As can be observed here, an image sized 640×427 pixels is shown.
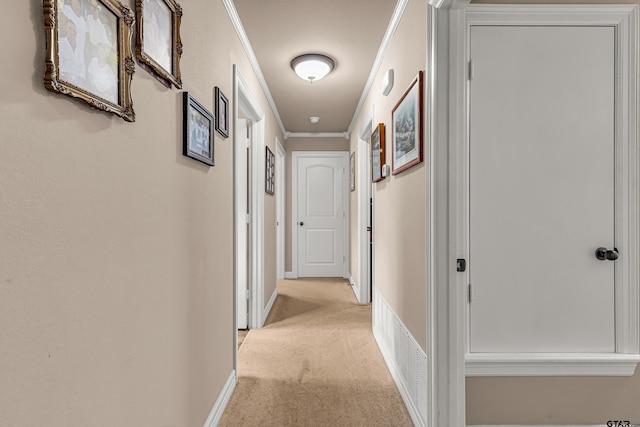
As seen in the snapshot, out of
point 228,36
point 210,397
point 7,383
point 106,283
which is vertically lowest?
point 210,397

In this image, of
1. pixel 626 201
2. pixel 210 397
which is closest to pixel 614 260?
pixel 626 201

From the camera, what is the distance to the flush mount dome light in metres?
2.76

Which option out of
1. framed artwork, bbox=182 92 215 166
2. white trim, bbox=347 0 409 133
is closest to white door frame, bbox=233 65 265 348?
white trim, bbox=347 0 409 133

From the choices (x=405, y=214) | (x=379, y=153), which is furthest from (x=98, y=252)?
(x=379, y=153)

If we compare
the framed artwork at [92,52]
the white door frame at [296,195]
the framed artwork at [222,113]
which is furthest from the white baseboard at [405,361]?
the white door frame at [296,195]

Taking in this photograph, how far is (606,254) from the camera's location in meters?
1.63

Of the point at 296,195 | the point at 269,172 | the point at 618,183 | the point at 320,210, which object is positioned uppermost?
the point at 269,172

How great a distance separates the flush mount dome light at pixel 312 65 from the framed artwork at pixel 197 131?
1.35 m

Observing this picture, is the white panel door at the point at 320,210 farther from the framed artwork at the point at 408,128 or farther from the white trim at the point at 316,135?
the framed artwork at the point at 408,128

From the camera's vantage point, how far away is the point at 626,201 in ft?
5.35

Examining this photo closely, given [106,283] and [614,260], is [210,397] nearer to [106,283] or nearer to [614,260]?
[106,283]

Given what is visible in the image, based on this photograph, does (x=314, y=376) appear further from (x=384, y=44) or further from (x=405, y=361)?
(x=384, y=44)

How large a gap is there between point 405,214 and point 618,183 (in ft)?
3.28

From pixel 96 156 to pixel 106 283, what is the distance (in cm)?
32
